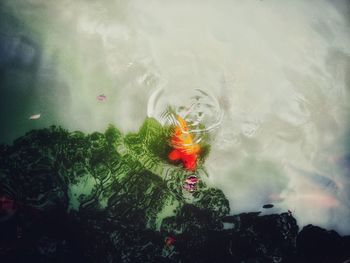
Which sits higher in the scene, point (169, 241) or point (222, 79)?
point (222, 79)

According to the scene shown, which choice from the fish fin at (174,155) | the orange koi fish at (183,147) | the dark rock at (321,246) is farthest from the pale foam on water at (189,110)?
the dark rock at (321,246)

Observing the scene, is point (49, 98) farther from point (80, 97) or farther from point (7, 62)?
point (7, 62)

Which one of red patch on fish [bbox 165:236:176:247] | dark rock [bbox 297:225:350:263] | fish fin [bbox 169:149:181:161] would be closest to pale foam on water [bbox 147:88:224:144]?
fish fin [bbox 169:149:181:161]

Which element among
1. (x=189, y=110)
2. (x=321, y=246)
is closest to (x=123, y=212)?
(x=189, y=110)

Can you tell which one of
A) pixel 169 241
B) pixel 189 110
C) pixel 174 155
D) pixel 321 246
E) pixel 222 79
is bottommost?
pixel 169 241

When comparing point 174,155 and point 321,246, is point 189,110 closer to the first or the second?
point 174,155

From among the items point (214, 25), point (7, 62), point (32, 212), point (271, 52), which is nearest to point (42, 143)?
point (32, 212)

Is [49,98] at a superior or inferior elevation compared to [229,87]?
inferior

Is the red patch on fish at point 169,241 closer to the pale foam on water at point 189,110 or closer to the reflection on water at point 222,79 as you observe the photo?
the reflection on water at point 222,79
